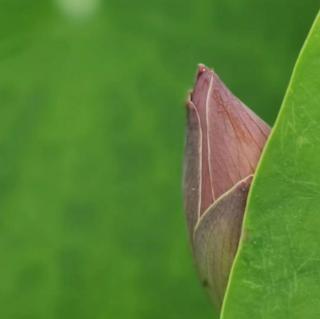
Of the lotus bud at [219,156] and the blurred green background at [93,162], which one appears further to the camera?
the blurred green background at [93,162]

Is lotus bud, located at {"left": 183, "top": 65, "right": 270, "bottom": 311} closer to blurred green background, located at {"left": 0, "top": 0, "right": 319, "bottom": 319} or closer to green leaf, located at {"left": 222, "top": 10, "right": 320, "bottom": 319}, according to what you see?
green leaf, located at {"left": 222, "top": 10, "right": 320, "bottom": 319}

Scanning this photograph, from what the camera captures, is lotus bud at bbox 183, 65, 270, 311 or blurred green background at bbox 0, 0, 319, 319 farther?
blurred green background at bbox 0, 0, 319, 319

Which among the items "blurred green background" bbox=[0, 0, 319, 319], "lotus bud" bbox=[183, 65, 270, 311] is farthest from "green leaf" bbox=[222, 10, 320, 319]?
"blurred green background" bbox=[0, 0, 319, 319]

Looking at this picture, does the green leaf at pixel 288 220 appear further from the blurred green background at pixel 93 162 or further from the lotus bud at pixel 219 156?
the blurred green background at pixel 93 162

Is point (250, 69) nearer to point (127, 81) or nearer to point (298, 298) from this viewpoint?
point (127, 81)

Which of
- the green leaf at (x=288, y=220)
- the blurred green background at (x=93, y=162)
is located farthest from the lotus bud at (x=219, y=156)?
the blurred green background at (x=93, y=162)

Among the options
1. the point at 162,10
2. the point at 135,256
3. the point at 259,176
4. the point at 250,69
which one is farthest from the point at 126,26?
the point at 259,176
